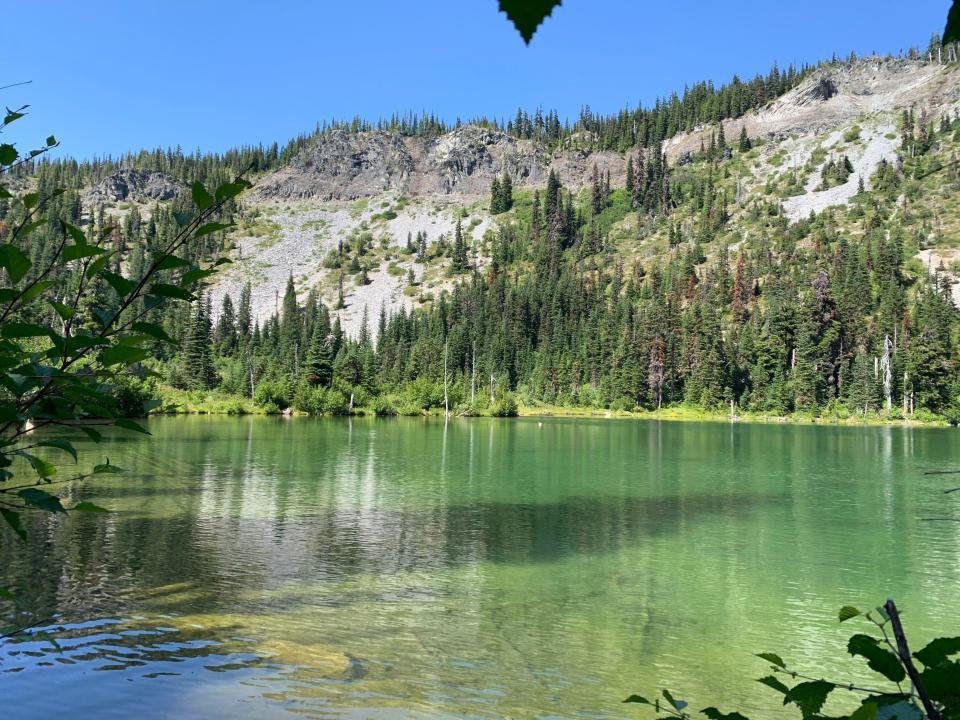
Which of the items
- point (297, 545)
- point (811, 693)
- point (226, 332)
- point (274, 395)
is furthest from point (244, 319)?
point (811, 693)

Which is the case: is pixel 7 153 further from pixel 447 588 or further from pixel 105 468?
pixel 447 588

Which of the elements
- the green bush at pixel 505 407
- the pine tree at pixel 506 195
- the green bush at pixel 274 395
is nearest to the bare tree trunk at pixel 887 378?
the green bush at pixel 505 407

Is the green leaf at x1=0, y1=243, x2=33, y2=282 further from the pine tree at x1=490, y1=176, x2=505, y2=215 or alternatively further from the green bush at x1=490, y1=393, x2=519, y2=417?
the pine tree at x1=490, y1=176, x2=505, y2=215

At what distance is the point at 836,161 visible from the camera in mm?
152000

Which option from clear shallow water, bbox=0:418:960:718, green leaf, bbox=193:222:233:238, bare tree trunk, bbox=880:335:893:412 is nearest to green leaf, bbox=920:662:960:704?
green leaf, bbox=193:222:233:238

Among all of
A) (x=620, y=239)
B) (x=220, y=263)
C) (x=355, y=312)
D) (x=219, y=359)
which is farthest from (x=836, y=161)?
(x=220, y=263)

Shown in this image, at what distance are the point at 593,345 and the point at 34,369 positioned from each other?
343 ft

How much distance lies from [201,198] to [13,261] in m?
0.47

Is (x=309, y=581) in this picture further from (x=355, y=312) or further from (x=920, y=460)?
(x=355, y=312)

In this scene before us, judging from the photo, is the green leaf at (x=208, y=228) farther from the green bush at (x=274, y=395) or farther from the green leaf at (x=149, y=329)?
the green bush at (x=274, y=395)

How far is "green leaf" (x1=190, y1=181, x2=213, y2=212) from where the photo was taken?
1654 millimetres

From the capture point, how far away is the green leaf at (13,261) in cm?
171

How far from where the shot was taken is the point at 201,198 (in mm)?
1715

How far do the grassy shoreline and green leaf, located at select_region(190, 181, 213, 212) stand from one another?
70.5 meters
